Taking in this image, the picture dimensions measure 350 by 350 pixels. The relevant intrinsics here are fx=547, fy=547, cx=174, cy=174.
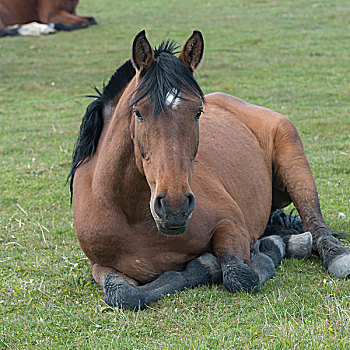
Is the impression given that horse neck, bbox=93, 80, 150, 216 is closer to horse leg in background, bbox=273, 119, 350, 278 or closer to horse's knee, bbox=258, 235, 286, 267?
horse's knee, bbox=258, 235, 286, 267

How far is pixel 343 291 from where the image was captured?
14.2 ft

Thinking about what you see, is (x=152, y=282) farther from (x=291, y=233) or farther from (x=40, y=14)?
(x=40, y=14)

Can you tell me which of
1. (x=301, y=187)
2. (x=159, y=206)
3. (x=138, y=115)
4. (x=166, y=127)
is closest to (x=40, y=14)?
(x=301, y=187)

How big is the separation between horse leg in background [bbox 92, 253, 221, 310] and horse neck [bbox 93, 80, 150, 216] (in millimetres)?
558

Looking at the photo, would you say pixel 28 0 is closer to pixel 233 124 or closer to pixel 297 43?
pixel 297 43

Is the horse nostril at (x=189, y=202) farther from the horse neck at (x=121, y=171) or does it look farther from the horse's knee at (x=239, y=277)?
the horse's knee at (x=239, y=277)

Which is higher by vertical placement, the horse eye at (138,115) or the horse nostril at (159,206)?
the horse eye at (138,115)

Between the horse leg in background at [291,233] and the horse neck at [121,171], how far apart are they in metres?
1.73

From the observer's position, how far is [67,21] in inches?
834

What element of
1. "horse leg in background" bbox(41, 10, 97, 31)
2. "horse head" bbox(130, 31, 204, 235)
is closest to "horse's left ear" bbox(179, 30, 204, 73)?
"horse head" bbox(130, 31, 204, 235)

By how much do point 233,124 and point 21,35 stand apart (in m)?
16.5

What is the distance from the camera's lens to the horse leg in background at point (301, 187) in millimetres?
5180

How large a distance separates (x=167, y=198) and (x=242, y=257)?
1380 millimetres

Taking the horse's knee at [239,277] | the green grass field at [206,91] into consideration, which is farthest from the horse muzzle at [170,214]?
the horse's knee at [239,277]
